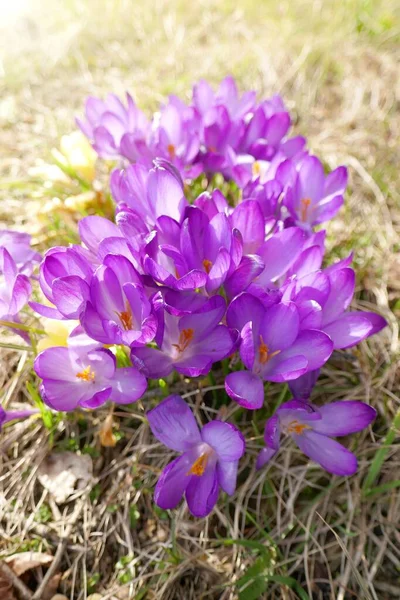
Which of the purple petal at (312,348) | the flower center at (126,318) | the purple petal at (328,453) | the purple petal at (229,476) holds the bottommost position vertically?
the purple petal at (328,453)

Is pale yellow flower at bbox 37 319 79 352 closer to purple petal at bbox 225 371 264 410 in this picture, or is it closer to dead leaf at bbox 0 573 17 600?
purple petal at bbox 225 371 264 410

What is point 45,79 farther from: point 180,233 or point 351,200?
point 180,233

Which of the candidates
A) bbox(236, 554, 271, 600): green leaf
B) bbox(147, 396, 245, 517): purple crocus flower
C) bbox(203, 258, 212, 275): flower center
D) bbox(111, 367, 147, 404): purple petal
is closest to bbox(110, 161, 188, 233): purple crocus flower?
bbox(203, 258, 212, 275): flower center

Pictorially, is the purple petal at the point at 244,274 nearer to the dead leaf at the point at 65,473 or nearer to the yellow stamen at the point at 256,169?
the yellow stamen at the point at 256,169

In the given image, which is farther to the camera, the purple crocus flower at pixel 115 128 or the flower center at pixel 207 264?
the purple crocus flower at pixel 115 128

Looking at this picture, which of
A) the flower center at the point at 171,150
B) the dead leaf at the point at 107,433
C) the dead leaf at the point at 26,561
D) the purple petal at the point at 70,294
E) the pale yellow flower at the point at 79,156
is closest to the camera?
the purple petal at the point at 70,294

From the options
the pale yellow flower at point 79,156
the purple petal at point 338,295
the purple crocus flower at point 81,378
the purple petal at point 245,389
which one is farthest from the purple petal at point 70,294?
the pale yellow flower at point 79,156

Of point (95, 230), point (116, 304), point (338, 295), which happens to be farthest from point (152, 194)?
point (338, 295)
